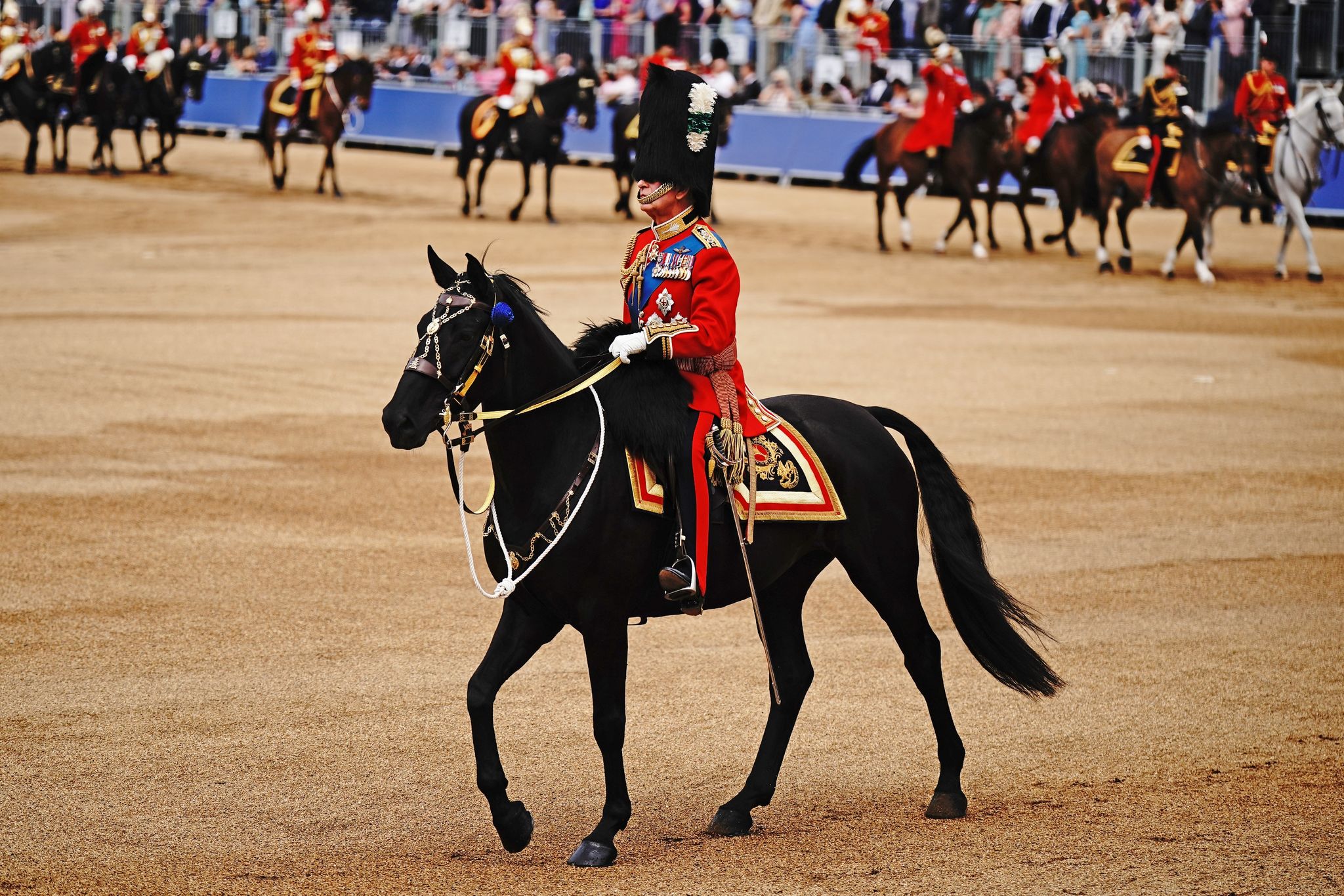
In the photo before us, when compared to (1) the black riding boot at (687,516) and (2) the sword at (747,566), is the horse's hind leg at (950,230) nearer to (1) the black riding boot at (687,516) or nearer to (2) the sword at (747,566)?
(2) the sword at (747,566)

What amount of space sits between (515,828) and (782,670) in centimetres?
115

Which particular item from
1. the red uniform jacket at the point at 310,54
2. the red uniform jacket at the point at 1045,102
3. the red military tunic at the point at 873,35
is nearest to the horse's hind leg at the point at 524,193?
the red uniform jacket at the point at 310,54

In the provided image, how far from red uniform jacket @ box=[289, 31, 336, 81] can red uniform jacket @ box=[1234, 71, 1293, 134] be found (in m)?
13.9

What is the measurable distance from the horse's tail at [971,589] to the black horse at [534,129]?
A: 19.9 metres

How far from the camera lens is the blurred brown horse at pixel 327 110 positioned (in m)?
27.2

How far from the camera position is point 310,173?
31.5 metres

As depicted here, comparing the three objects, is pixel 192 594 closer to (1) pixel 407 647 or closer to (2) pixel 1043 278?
(1) pixel 407 647

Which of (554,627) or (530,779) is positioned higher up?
(554,627)

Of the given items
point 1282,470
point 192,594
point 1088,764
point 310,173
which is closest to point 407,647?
point 192,594

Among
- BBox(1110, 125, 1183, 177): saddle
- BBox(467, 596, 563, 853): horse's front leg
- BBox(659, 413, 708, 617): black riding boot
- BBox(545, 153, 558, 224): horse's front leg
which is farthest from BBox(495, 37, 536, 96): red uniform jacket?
BBox(467, 596, 563, 853): horse's front leg

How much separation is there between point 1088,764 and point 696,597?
1680 millimetres

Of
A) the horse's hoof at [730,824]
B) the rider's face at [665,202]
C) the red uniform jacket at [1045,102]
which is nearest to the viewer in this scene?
the rider's face at [665,202]

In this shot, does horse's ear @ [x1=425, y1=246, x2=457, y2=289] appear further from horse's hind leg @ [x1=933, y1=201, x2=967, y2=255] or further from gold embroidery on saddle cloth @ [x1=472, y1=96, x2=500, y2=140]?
gold embroidery on saddle cloth @ [x1=472, y1=96, x2=500, y2=140]

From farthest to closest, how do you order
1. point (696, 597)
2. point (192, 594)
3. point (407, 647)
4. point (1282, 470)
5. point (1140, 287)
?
point (1140, 287) → point (1282, 470) → point (192, 594) → point (407, 647) → point (696, 597)
